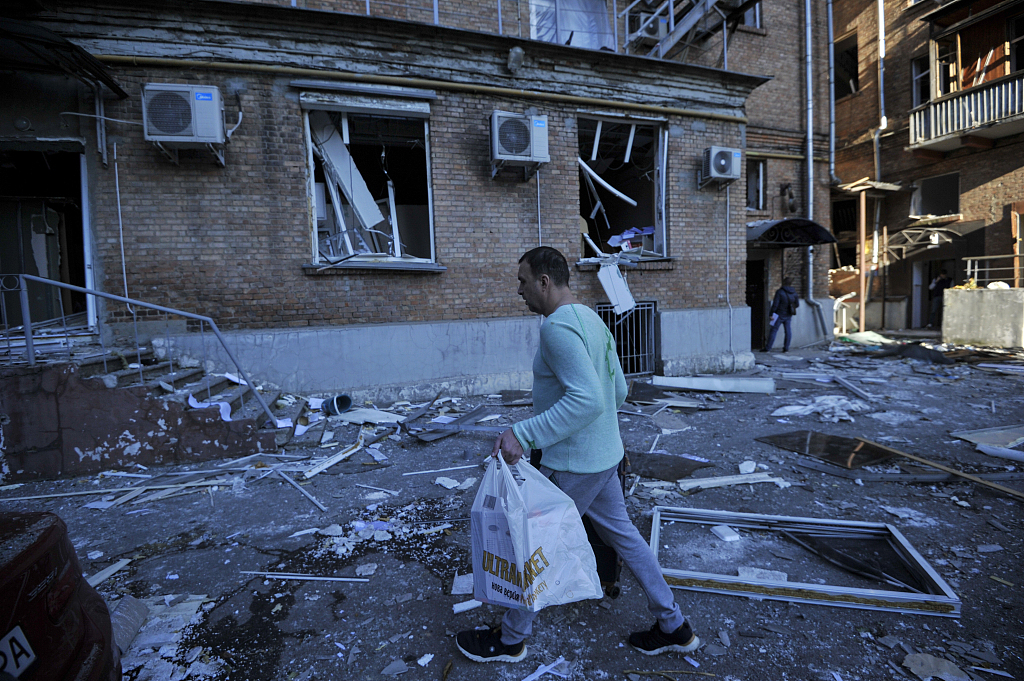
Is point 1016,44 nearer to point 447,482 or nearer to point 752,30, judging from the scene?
point 752,30

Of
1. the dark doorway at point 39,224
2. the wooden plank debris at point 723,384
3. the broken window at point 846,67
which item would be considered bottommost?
the wooden plank debris at point 723,384

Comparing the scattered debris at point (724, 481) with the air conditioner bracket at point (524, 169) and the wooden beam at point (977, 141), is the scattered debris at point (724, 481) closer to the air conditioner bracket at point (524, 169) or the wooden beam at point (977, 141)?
the air conditioner bracket at point (524, 169)

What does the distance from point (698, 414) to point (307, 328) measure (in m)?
5.76

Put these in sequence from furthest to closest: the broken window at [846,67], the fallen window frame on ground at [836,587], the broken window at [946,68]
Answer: the broken window at [846,67]
the broken window at [946,68]
the fallen window frame on ground at [836,587]

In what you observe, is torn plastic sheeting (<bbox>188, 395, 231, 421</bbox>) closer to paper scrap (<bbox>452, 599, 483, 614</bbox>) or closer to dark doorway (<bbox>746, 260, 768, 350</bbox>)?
paper scrap (<bbox>452, 599, 483, 614</bbox>)

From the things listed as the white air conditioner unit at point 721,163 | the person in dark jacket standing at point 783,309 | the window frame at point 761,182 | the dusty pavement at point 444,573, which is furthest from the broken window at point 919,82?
the dusty pavement at point 444,573

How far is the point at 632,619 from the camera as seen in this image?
2.55 m

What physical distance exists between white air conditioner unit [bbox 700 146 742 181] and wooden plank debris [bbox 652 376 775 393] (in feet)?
12.6

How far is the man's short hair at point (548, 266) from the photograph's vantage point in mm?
2182

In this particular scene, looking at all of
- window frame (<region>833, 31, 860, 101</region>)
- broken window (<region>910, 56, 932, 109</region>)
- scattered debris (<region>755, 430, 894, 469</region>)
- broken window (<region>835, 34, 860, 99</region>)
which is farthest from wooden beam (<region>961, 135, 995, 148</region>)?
scattered debris (<region>755, 430, 894, 469</region>)

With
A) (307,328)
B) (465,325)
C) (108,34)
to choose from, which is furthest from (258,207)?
(465,325)

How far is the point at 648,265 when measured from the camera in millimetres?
9234

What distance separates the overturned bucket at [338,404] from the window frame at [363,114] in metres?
1.96

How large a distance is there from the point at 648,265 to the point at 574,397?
7808mm
